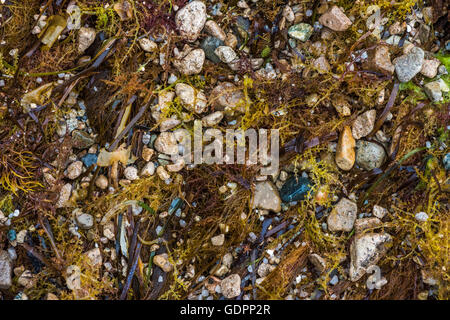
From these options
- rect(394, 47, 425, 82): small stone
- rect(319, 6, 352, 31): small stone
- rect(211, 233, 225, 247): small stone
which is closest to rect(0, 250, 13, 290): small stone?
rect(211, 233, 225, 247): small stone

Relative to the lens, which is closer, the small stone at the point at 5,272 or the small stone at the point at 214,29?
the small stone at the point at 5,272

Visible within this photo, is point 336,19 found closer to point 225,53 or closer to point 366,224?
point 225,53

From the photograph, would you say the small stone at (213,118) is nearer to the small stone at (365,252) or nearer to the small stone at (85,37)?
the small stone at (85,37)

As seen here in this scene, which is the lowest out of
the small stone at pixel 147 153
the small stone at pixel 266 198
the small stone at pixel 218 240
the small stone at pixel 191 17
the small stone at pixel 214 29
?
the small stone at pixel 218 240

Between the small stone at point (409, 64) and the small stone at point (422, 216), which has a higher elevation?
the small stone at point (409, 64)

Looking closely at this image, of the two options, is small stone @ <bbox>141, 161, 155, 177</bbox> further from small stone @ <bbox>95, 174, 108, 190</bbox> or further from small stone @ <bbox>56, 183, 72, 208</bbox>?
small stone @ <bbox>56, 183, 72, 208</bbox>

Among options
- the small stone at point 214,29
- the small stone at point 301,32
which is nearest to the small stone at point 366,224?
the small stone at point 301,32
